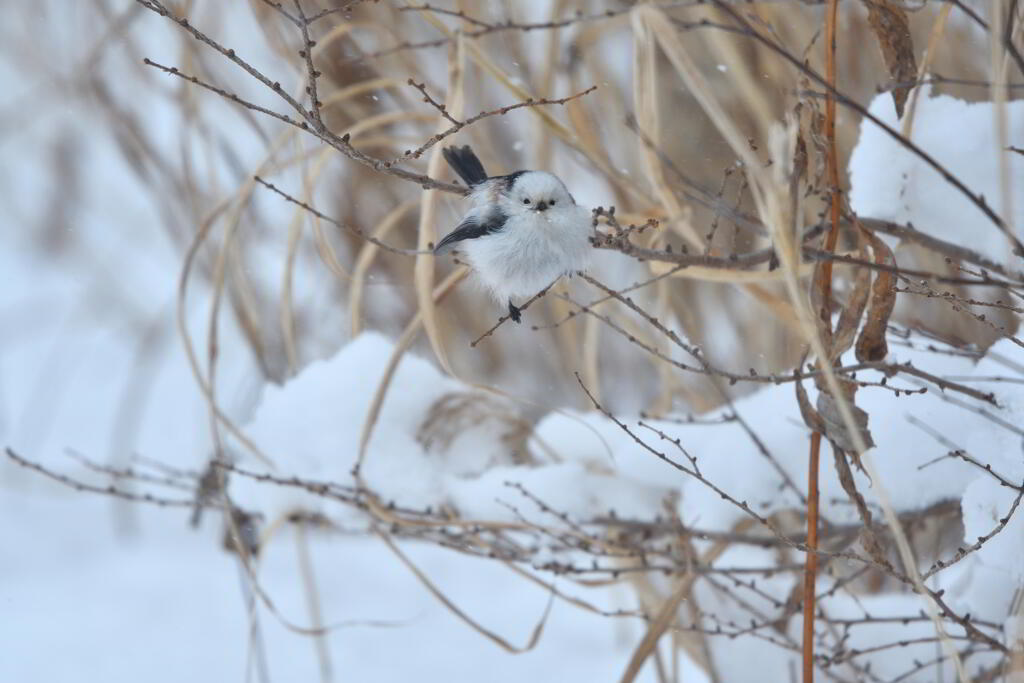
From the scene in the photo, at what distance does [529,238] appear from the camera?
0.78 metres

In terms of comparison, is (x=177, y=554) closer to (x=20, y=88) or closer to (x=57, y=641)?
(x=57, y=641)

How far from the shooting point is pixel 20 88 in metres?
2.95

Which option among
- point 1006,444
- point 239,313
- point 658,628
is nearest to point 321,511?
point 239,313

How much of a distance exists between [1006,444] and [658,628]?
1.42ft

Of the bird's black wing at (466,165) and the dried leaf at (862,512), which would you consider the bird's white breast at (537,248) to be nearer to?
the bird's black wing at (466,165)

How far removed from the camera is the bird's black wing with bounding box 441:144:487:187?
0.87 m

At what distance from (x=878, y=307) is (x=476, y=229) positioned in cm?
34

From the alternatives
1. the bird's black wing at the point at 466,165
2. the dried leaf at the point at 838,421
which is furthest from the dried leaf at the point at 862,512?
the bird's black wing at the point at 466,165

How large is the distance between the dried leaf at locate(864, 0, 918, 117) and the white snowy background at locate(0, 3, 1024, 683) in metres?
0.10

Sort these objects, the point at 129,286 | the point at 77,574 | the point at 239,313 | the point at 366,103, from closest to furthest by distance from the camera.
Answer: the point at 239,313 < the point at 366,103 < the point at 77,574 < the point at 129,286

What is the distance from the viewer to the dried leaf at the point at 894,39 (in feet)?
2.71

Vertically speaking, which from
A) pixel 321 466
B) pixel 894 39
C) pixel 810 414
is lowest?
pixel 810 414

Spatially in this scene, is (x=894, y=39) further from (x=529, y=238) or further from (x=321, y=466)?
(x=321, y=466)

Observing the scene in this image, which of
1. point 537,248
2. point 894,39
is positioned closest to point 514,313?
point 537,248
